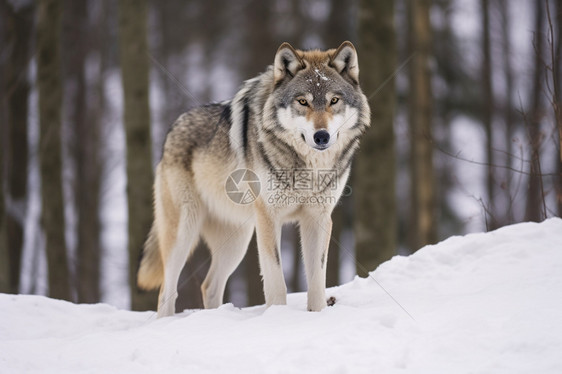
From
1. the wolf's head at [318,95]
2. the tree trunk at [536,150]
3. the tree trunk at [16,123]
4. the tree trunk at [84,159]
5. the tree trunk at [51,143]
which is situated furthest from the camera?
the tree trunk at [84,159]

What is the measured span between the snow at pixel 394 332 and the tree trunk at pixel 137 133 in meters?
2.11

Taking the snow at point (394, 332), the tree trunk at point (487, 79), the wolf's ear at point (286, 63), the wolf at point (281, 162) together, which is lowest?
the snow at point (394, 332)

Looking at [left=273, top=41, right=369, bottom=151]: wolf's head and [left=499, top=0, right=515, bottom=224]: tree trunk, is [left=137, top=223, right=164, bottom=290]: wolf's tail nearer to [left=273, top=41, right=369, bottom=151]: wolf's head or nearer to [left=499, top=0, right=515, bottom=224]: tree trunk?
[left=273, top=41, right=369, bottom=151]: wolf's head

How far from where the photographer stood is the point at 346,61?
3.97 metres

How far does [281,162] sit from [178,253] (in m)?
1.43

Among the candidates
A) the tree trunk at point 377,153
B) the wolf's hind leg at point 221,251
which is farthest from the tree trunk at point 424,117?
the wolf's hind leg at point 221,251

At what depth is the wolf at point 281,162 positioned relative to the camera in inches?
147

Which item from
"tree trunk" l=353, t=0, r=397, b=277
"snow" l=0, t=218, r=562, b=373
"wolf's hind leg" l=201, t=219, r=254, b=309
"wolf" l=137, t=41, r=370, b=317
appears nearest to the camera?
"snow" l=0, t=218, r=562, b=373

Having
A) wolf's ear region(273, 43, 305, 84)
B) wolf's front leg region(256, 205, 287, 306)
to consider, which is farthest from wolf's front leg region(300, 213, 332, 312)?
wolf's ear region(273, 43, 305, 84)

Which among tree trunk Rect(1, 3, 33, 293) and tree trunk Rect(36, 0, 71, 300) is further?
tree trunk Rect(1, 3, 33, 293)

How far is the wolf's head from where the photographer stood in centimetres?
359

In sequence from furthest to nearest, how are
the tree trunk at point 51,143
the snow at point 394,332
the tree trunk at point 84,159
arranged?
1. the tree trunk at point 84,159
2. the tree trunk at point 51,143
3. the snow at point 394,332

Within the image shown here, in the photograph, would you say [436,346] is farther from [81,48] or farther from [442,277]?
[81,48]

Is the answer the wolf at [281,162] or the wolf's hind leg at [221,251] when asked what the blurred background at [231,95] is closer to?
the wolf's hind leg at [221,251]
